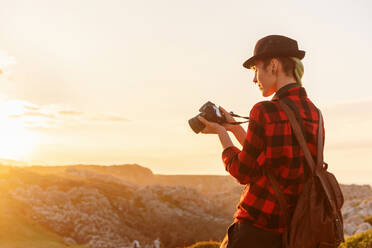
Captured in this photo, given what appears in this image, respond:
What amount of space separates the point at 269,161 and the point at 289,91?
607mm

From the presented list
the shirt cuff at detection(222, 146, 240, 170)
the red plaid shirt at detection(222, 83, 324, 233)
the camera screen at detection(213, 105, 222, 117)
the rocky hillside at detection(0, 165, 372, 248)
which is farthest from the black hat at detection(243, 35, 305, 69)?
the rocky hillside at detection(0, 165, 372, 248)

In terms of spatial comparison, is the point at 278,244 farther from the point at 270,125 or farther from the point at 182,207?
the point at 182,207

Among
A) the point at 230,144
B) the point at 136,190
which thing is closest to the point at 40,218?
the point at 136,190

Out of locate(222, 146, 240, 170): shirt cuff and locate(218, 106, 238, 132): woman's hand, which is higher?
locate(218, 106, 238, 132): woman's hand

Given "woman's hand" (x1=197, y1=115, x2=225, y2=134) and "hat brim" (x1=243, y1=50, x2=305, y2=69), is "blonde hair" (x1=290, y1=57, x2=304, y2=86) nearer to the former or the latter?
"hat brim" (x1=243, y1=50, x2=305, y2=69)

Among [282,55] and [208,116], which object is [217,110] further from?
[282,55]

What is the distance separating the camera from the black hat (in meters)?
2.96

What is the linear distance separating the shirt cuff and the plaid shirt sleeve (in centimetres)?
9

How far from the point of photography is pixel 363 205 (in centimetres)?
5753

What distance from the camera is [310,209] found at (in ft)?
9.13

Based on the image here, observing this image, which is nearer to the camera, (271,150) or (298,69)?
(271,150)

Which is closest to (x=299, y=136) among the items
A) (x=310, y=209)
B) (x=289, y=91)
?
(x=289, y=91)

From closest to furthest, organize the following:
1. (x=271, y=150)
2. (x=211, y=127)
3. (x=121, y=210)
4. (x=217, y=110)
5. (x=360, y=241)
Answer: (x=271, y=150) < (x=211, y=127) < (x=217, y=110) < (x=360, y=241) < (x=121, y=210)

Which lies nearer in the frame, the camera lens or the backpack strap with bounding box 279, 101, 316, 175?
the backpack strap with bounding box 279, 101, 316, 175
